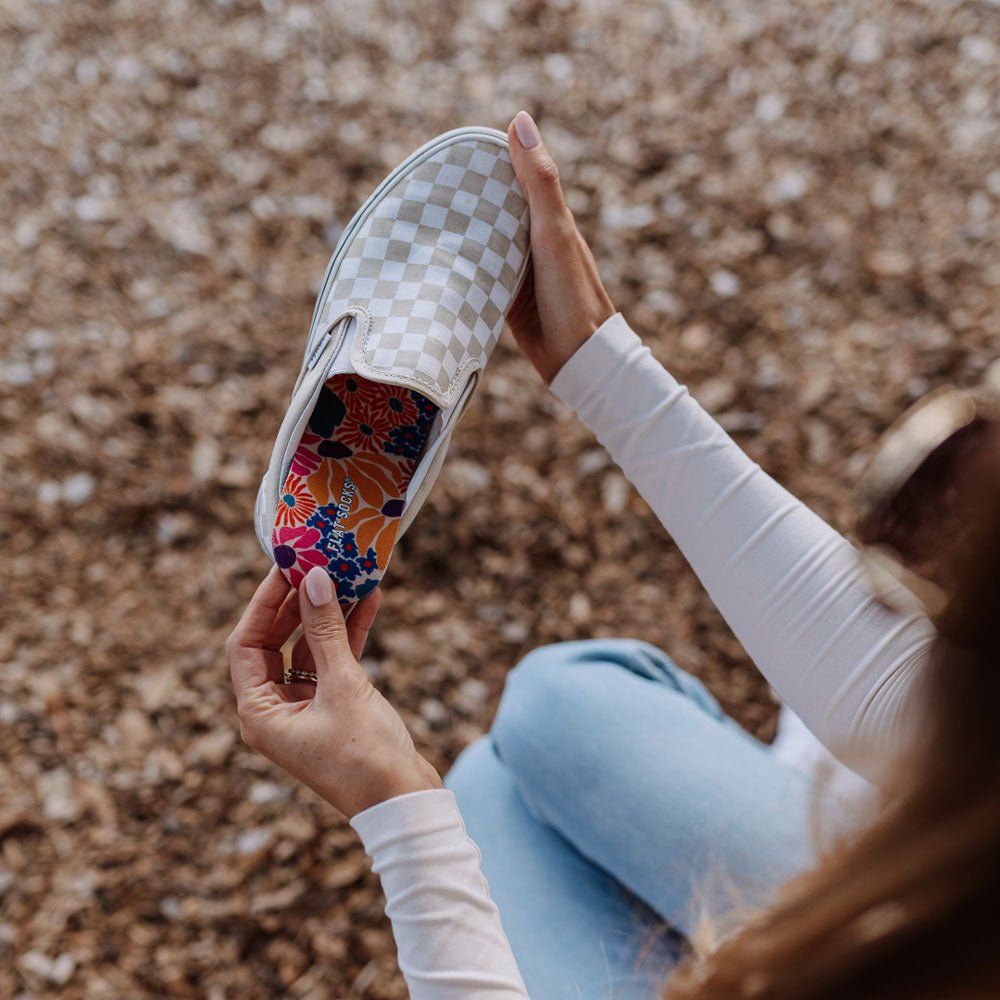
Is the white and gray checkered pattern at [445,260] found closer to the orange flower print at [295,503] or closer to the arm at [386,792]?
the orange flower print at [295,503]

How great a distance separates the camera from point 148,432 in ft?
4.86

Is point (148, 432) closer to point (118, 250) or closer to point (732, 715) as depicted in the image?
point (118, 250)

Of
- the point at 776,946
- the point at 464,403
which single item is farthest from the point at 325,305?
the point at 776,946

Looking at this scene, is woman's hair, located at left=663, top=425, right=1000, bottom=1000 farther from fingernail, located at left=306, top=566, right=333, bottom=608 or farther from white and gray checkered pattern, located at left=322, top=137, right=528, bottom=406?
white and gray checkered pattern, located at left=322, top=137, right=528, bottom=406

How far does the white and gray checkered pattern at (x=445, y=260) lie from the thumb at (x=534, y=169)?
0.06 metres

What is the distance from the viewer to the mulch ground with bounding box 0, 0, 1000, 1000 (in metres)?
1.30

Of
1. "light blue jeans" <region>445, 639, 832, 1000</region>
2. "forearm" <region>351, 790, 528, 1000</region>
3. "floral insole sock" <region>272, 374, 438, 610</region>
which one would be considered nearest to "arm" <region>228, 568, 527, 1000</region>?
"forearm" <region>351, 790, 528, 1000</region>

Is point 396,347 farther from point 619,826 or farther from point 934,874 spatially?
point 934,874

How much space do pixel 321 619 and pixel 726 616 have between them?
43 centimetres

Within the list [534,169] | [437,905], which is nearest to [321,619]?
[437,905]

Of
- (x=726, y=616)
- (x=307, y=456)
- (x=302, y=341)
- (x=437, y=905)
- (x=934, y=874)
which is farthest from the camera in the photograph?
(x=302, y=341)

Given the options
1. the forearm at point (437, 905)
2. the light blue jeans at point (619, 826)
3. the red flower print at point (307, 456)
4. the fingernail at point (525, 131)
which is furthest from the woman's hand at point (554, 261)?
the forearm at point (437, 905)

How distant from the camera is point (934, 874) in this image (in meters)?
0.54

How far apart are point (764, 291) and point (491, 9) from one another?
0.81m
